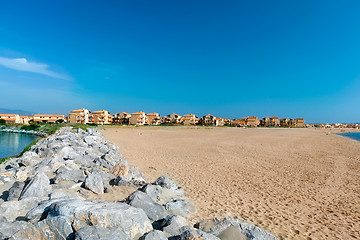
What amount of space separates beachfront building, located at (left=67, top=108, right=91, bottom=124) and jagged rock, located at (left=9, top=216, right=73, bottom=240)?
8239 centimetres

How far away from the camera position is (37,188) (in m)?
4.61

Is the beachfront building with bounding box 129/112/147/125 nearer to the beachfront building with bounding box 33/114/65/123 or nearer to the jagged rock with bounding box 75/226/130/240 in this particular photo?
the beachfront building with bounding box 33/114/65/123

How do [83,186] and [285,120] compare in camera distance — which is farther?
[285,120]

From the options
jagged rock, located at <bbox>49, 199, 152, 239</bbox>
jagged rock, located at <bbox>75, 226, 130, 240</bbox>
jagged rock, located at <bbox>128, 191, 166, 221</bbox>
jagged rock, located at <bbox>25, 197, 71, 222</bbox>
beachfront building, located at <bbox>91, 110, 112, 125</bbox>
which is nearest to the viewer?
jagged rock, located at <bbox>75, 226, 130, 240</bbox>

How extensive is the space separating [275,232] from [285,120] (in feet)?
430

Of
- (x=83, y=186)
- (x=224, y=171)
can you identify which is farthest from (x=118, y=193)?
(x=224, y=171)

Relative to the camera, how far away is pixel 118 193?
5.82 m

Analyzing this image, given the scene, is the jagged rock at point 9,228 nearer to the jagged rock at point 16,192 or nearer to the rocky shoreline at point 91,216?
the rocky shoreline at point 91,216

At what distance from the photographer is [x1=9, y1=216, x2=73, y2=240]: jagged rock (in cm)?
274

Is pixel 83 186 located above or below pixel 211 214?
above

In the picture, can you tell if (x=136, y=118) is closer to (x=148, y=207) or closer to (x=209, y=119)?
(x=209, y=119)

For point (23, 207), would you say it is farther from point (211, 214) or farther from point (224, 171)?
point (224, 171)

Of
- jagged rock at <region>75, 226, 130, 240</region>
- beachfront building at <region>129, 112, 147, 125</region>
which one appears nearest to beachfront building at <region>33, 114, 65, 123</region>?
beachfront building at <region>129, 112, 147, 125</region>

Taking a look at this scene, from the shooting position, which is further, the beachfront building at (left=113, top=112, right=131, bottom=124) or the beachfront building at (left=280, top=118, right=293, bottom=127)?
the beachfront building at (left=280, top=118, right=293, bottom=127)
